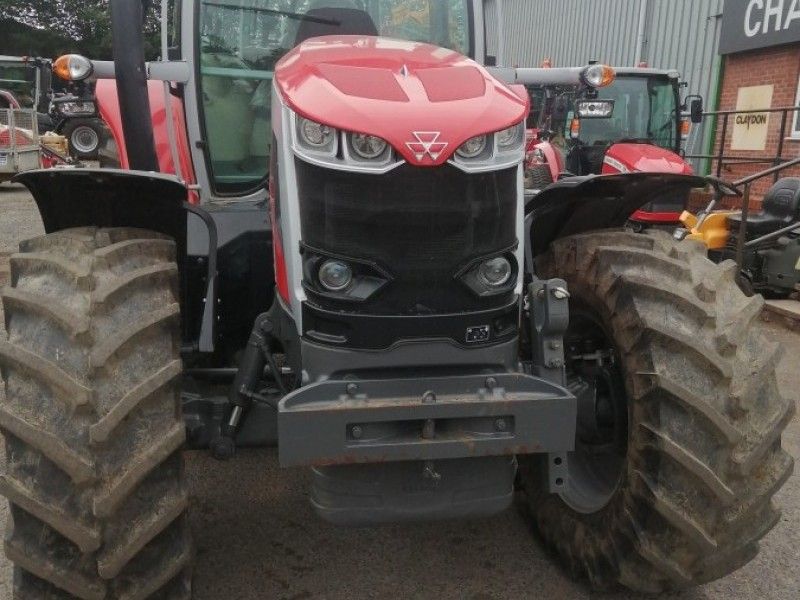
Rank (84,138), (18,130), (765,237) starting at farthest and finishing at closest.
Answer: (84,138) < (18,130) < (765,237)

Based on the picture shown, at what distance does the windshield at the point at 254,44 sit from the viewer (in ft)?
10.8

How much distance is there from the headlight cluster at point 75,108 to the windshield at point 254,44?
1015 millimetres

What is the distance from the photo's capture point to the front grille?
7.03 ft

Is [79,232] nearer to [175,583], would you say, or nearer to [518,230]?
[175,583]

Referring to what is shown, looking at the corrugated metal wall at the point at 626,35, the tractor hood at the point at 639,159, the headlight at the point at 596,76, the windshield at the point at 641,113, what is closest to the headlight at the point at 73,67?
the headlight at the point at 596,76

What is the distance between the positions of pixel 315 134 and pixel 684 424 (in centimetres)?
136

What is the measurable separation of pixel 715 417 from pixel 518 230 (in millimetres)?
791

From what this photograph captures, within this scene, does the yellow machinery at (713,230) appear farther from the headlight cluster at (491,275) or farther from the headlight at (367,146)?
the headlight at (367,146)

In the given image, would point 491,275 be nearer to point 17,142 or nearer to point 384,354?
point 384,354

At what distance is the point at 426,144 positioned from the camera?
206 cm

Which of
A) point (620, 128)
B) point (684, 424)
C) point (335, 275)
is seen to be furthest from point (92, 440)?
point (620, 128)

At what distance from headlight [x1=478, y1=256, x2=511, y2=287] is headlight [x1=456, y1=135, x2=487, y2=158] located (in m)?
0.32

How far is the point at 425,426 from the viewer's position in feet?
7.20

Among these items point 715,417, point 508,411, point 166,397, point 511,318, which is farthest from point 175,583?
point 715,417
